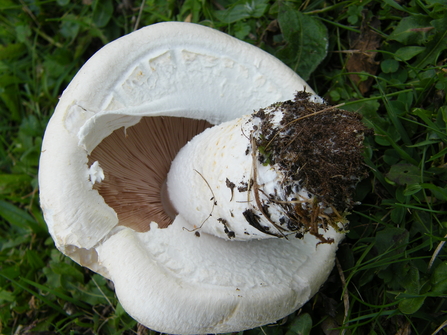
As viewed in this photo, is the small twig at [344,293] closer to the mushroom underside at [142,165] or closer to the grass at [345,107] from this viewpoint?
the grass at [345,107]

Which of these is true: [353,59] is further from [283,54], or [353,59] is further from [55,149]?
[55,149]

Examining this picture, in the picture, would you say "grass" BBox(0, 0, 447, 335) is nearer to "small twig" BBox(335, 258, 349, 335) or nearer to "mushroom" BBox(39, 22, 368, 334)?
"small twig" BBox(335, 258, 349, 335)

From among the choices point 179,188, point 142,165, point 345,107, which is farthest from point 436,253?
point 142,165

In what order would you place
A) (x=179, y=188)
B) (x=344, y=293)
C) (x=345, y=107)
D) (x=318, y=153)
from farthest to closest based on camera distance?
(x=345, y=107)
(x=344, y=293)
(x=179, y=188)
(x=318, y=153)

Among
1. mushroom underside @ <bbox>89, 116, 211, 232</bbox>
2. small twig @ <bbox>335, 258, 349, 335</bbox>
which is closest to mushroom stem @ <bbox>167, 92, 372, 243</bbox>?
mushroom underside @ <bbox>89, 116, 211, 232</bbox>

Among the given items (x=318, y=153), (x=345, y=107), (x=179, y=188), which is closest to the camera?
(x=318, y=153)

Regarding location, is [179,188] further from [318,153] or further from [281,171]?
[318,153]

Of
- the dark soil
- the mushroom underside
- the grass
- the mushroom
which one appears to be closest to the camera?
the dark soil

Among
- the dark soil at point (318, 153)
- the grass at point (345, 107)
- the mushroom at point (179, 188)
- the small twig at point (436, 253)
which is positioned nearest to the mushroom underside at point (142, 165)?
the mushroom at point (179, 188)
